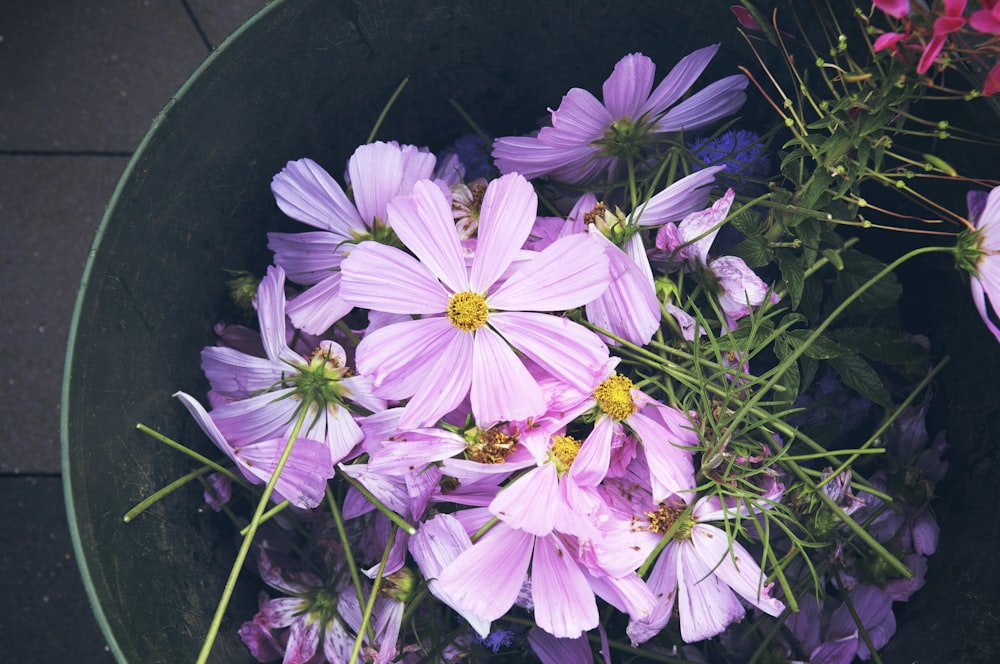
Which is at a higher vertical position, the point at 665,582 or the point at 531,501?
the point at 531,501

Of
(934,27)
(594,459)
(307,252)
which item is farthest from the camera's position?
(307,252)

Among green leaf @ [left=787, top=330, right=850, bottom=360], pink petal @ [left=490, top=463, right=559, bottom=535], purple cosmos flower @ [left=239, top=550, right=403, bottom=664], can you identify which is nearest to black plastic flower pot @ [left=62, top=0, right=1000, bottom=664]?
purple cosmos flower @ [left=239, top=550, right=403, bottom=664]

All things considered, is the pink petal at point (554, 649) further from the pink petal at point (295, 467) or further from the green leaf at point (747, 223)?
the green leaf at point (747, 223)

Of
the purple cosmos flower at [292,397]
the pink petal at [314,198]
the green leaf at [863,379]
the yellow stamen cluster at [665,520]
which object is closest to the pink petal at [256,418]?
the purple cosmos flower at [292,397]

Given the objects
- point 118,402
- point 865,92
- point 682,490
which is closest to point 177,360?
point 118,402

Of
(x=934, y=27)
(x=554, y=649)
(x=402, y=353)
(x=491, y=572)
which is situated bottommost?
(x=554, y=649)

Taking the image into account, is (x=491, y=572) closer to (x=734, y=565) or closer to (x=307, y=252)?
(x=734, y=565)

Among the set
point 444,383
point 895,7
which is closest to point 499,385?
point 444,383
